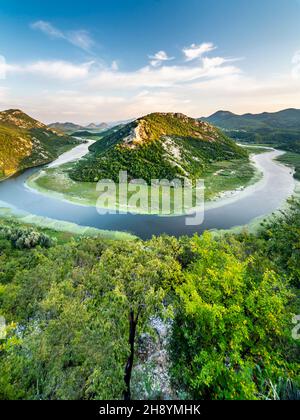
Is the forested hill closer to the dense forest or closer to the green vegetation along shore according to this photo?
the green vegetation along shore

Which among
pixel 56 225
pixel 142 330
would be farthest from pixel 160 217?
pixel 142 330

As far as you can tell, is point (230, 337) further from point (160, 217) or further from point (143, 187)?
point (143, 187)

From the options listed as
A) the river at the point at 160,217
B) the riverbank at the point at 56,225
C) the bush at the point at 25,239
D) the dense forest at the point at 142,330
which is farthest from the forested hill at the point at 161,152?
the dense forest at the point at 142,330

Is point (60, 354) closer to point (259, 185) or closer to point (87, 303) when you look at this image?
point (87, 303)

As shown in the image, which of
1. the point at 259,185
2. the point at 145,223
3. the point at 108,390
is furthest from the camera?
the point at 259,185

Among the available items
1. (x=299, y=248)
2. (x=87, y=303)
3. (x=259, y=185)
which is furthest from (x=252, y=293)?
(x=259, y=185)

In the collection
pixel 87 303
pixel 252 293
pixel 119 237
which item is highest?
Answer: pixel 252 293
